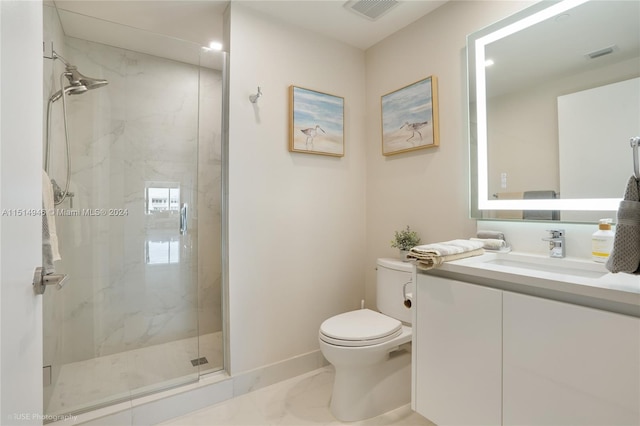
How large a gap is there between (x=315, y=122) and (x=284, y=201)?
62cm

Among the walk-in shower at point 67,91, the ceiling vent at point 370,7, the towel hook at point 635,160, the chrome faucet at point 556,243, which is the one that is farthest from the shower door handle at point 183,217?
the towel hook at point 635,160

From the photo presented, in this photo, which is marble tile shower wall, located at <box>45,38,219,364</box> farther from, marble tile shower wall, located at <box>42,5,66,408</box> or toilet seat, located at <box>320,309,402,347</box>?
toilet seat, located at <box>320,309,402,347</box>

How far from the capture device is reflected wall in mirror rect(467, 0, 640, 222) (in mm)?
1347

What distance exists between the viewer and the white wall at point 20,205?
0.65m

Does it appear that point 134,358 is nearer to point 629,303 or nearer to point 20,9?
point 20,9

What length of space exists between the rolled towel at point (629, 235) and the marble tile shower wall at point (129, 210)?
81.6 inches

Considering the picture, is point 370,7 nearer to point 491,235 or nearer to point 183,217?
point 491,235

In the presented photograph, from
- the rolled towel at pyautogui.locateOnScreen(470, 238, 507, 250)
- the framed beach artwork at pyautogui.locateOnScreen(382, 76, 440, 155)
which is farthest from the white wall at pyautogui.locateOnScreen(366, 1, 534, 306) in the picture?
the rolled towel at pyautogui.locateOnScreen(470, 238, 507, 250)

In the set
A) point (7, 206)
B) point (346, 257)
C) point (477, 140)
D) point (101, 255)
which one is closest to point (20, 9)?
point (7, 206)

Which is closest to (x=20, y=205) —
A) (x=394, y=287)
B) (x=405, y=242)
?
(x=394, y=287)

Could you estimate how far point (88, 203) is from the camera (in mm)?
1948

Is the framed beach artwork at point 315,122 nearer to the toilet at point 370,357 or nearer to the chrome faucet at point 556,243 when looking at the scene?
the toilet at point 370,357

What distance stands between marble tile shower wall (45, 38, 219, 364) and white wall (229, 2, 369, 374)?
0.35 meters

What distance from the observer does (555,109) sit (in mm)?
1540
